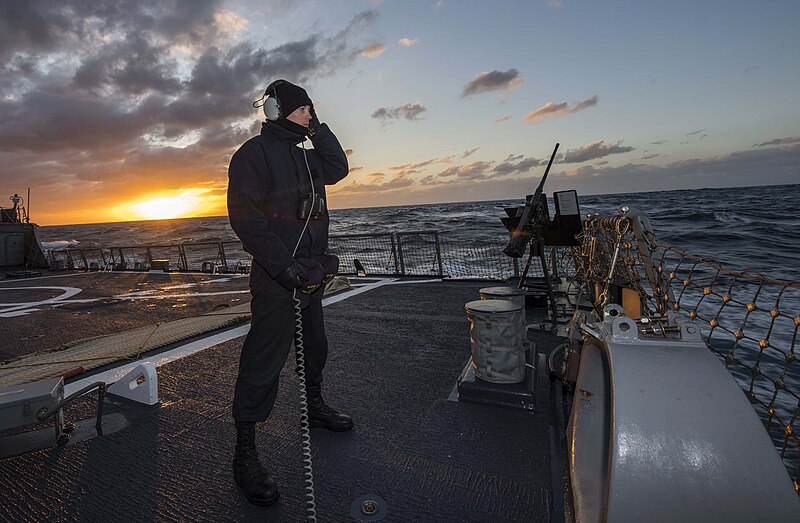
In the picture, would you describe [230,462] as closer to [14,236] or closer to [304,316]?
[304,316]

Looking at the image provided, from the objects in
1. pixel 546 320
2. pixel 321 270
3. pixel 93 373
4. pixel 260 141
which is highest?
pixel 260 141

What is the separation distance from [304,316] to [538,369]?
109 inches

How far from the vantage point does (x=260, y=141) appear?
2598 millimetres

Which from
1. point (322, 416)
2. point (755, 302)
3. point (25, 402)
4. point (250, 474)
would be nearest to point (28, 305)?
point (25, 402)

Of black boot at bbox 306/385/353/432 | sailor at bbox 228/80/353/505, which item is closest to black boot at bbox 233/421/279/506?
sailor at bbox 228/80/353/505

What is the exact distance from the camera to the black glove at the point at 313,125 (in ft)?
9.37

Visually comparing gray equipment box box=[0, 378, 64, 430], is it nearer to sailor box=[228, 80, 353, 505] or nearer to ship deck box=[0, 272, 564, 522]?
ship deck box=[0, 272, 564, 522]

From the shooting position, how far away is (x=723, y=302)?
11.6 feet

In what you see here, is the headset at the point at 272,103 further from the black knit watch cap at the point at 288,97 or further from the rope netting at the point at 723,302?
the rope netting at the point at 723,302

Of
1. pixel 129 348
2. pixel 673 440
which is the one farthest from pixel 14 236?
pixel 673 440

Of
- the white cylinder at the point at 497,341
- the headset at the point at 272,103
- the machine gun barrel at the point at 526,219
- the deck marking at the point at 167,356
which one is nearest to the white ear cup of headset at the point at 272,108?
the headset at the point at 272,103

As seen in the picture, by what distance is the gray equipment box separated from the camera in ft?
9.06

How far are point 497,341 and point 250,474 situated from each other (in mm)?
2188

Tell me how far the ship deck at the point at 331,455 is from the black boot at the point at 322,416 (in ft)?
0.24
